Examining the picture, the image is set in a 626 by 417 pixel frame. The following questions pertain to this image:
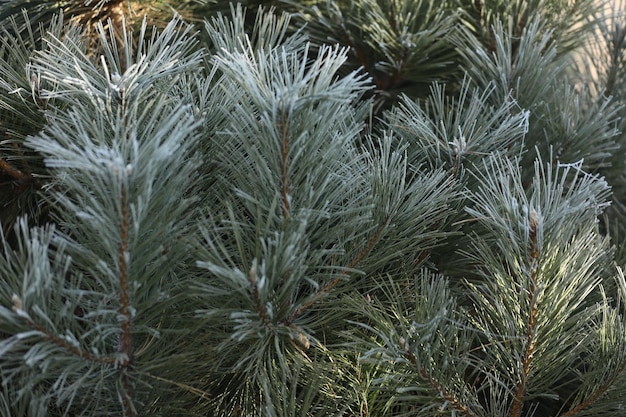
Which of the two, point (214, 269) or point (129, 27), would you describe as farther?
point (129, 27)

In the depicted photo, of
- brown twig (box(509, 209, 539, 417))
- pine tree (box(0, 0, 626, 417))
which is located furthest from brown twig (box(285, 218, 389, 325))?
brown twig (box(509, 209, 539, 417))

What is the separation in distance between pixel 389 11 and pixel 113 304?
18.0 inches

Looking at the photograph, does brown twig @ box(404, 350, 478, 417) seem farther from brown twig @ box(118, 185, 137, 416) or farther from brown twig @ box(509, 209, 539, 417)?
brown twig @ box(118, 185, 137, 416)

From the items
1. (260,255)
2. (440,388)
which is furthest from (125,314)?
A: (440,388)

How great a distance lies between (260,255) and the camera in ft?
1.51

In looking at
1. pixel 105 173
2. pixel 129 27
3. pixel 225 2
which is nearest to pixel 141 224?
pixel 105 173

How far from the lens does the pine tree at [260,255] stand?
440 mm

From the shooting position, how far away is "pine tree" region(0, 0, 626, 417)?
440mm

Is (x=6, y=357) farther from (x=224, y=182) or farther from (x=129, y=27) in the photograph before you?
(x=129, y=27)

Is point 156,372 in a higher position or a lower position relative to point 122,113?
lower

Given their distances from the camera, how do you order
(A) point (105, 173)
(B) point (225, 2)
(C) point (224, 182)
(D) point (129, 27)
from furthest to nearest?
(B) point (225, 2), (D) point (129, 27), (C) point (224, 182), (A) point (105, 173)

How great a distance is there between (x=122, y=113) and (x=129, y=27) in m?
0.24

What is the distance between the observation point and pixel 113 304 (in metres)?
0.46

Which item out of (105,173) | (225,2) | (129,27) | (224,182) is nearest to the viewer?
(105,173)
